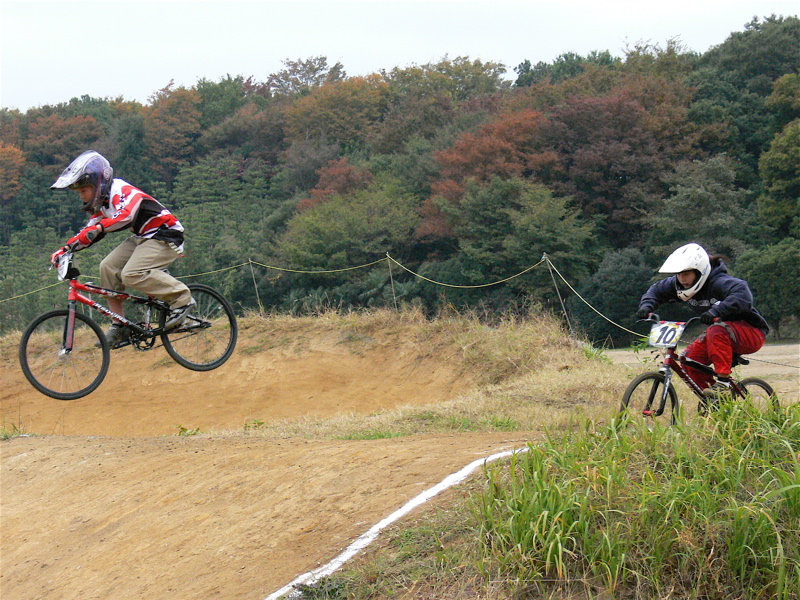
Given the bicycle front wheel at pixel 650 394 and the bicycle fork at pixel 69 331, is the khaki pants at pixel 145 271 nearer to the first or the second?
the bicycle fork at pixel 69 331

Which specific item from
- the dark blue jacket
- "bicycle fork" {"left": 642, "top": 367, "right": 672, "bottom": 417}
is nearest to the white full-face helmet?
the dark blue jacket

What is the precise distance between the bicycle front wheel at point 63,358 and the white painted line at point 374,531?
175 inches

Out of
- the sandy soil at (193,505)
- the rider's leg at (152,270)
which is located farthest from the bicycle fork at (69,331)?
the sandy soil at (193,505)

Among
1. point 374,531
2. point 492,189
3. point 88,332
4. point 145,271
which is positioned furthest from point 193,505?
point 492,189

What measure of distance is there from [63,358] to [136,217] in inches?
67.4

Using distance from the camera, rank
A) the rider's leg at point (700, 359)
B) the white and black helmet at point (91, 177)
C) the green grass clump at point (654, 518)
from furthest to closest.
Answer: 1. the white and black helmet at point (91, 177)
2. the rider's leg at point (700, 359)
3. the green grass clump at point (654, 518)

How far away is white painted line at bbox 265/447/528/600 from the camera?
4.23 m

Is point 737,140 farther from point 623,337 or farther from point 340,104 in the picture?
point 340,104

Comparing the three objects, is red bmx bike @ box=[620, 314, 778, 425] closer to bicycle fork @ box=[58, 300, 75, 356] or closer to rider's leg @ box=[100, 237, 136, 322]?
rider's leg @ box=[100, 237, 136, 322]

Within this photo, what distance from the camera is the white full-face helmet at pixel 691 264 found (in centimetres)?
664

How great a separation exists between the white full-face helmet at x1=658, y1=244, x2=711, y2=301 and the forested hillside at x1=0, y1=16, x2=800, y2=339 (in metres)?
17.4

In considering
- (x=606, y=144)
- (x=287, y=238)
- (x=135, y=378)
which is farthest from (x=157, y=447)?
(x=287, y=238)

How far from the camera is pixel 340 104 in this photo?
209 ft

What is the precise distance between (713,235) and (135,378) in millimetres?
26711
